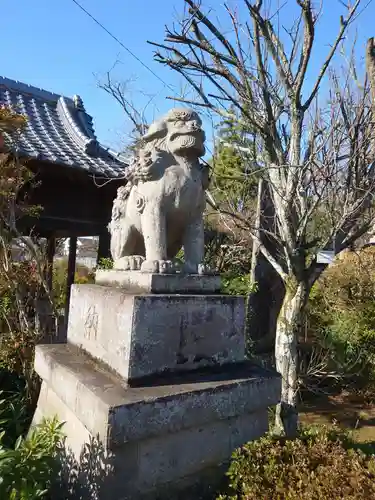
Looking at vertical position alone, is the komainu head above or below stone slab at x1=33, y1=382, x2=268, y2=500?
above

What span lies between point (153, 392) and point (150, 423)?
0.15 meters

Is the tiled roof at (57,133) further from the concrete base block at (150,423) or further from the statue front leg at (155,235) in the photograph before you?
the concrete base block at (150,423)

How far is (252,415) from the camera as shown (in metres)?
2.23

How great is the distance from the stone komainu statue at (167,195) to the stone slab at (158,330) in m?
0.25

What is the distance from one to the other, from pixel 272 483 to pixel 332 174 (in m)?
3.53

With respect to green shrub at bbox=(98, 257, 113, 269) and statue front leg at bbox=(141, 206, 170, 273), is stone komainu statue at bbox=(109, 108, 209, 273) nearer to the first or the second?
statue front leg at bbox=(141, 206, 170, 273)

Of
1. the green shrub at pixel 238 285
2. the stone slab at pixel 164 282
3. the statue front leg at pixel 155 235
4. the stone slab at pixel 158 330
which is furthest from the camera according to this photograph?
the green shrub at pixel 238 285

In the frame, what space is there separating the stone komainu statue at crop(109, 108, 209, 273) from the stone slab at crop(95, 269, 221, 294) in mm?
62

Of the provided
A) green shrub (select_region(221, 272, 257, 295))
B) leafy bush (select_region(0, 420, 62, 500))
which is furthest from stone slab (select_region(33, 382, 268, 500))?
green shrub (select_region(221, 272, 257, 295))

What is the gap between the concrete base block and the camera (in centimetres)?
171

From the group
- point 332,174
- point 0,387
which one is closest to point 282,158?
point 332,174

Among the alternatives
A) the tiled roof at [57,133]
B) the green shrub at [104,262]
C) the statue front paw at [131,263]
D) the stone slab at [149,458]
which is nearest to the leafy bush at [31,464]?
the stone slab at [149,458]

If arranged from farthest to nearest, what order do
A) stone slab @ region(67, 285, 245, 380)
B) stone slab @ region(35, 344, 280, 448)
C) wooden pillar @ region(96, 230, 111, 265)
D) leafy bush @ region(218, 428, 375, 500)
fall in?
wooden pillar @ region(96, 230, 111, 265) < stone slab @ region(67, 285, 245, 380) < stone slab @ region(35, 344, 280, 448) < leafy bush @ region(218, 428, 375, 500)

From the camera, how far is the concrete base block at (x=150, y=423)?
171cm
